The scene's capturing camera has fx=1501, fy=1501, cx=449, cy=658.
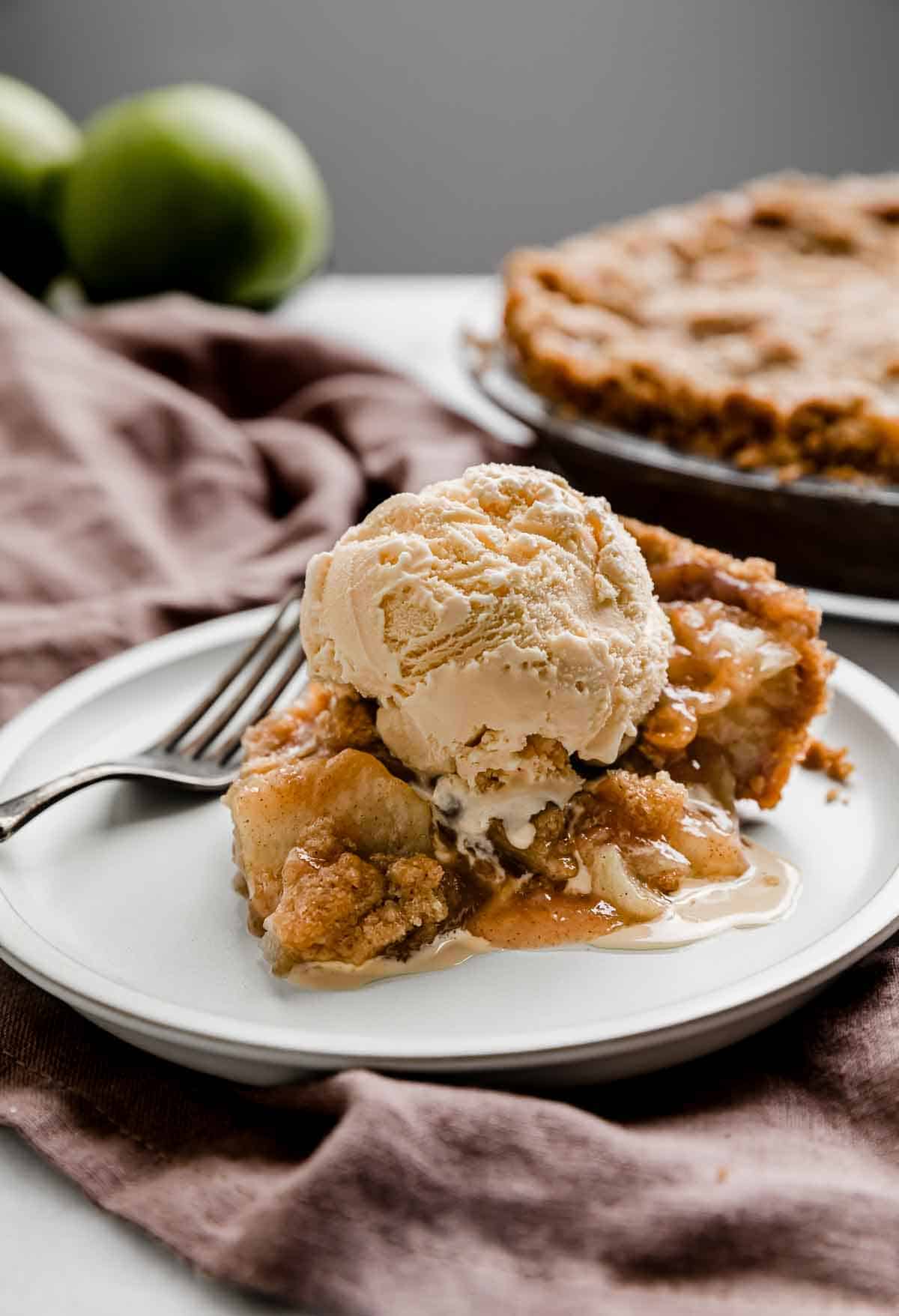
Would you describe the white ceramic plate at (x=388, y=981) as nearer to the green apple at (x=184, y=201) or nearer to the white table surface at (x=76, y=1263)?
the white table surface at (x=76, y=1263)

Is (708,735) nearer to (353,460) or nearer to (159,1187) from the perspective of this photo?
(159,1187)

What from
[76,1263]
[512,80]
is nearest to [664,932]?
[76,1263]

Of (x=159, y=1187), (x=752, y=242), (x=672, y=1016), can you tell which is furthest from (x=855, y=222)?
(x=159, y=1187)

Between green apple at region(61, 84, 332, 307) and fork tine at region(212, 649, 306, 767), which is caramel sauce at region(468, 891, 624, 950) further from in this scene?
green apple at region(61, 84, 332, 307)

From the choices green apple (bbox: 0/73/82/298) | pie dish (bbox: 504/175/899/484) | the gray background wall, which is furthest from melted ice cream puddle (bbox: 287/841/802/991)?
the gray background wall

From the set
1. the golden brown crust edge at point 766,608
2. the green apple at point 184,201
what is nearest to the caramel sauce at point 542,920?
the golden brown crust edge at point 766,608

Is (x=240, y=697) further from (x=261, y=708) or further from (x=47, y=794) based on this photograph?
(x=47, y=794)

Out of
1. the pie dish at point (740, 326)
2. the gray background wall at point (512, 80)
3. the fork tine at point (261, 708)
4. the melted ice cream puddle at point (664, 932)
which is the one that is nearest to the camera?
the melted ice cream puddle at point (664, 932)
